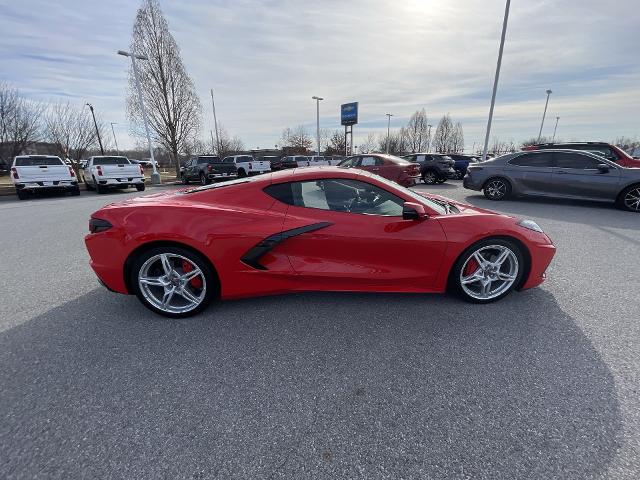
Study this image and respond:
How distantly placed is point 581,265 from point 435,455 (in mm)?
3622

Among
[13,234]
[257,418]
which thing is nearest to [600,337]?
Result: [257,418]

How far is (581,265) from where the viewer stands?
12.5 feet

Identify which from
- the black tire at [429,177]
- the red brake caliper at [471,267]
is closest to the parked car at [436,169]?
the black tire at [429,177]

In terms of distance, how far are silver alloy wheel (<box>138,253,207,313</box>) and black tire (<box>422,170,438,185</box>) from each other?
43.8 ft

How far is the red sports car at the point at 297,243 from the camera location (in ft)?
8.67

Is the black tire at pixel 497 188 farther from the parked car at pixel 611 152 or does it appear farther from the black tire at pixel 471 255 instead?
the black tire at pixel 471 255

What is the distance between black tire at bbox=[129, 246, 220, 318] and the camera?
267 cm

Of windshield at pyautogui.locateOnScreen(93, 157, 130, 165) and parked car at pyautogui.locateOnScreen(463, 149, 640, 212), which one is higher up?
windshield at pyautogui.locateOnScreen(93, 157, 130, 165)

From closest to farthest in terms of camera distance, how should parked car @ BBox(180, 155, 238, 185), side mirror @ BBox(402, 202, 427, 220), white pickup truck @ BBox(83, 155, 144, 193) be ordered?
side mirror @ BBox(402, 202, 427, 220) < white pickup truck @ BBox(83, 155, 144, 193) < parked car @ BBox(180, 155, 238, 185)

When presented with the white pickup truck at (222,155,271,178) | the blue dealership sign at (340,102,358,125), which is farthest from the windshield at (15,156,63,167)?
the blue dealership sign at (340,102,358,125)

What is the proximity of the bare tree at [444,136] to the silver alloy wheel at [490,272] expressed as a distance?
6521cm

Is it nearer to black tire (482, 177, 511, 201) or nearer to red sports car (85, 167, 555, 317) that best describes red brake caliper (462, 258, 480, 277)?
red sports car (85, 167, 555, 317)

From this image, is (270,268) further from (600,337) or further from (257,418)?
(600,337)

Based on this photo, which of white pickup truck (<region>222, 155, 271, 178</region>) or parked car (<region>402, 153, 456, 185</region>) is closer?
parked car (<region>402, 153, 456, 185</region>)
